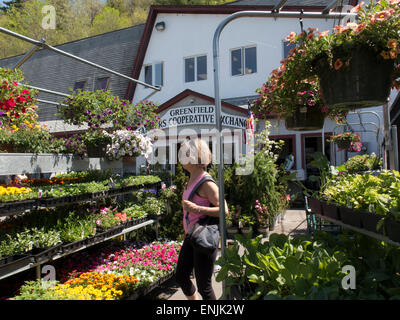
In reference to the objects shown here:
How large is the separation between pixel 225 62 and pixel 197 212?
30.9ft

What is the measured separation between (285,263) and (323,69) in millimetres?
1191

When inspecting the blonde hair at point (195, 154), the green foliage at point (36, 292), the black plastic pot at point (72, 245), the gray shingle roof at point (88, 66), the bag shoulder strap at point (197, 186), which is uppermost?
the gray shingle roof at point (88, 66)

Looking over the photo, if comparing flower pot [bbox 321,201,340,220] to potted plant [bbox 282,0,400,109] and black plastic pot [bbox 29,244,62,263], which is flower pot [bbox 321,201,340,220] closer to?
potted plant [bbox 282,0,400,109]

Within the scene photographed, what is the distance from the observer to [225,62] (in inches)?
445

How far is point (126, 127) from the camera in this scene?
3.99 m

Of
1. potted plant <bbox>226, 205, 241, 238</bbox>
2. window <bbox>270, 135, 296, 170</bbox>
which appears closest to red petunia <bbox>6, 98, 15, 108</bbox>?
potted plant <bbox>226, 205, 241, 238</bbox>

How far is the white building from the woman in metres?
6.36

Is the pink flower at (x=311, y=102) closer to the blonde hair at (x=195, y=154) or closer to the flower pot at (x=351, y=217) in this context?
the flower pot at (x=351, y=217)

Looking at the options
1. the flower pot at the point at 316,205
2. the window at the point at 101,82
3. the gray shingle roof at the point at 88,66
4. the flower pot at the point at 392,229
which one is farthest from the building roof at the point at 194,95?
the flower pot at the point at 392,229

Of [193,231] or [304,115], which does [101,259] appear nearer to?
[193,231]

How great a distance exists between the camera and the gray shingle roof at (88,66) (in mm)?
13961

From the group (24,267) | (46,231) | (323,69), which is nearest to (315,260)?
(323,69)

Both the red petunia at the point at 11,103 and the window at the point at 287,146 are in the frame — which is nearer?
the red petunia at the point at 11,103

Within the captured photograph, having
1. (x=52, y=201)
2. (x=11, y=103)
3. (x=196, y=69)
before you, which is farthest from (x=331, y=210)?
(x=196, y=69)
